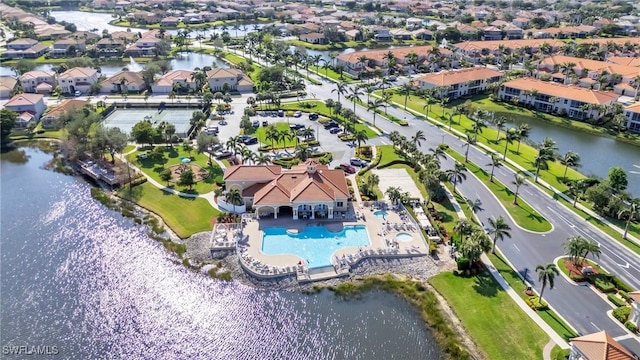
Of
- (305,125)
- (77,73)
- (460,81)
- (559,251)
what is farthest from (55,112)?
(559,251)

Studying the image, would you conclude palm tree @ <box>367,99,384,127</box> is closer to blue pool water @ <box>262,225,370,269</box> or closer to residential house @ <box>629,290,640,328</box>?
blue pool water @ <box>262,225,370,269</box>

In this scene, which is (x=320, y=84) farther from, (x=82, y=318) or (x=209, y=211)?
(x=82, y=318)

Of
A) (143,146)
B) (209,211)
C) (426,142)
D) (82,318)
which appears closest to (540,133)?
(426,142)

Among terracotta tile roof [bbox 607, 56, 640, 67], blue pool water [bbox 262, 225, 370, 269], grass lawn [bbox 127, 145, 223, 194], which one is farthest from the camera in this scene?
terracotta tile roof [bbox 607, 56, 640, 67]

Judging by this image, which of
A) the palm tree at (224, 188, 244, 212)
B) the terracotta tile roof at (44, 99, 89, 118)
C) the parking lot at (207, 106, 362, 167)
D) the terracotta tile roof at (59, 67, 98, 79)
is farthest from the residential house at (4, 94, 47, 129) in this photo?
the palm tree at (224, 188, 244, 212)

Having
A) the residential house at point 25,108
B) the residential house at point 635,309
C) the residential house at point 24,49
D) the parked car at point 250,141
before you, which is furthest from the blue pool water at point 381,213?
the residential house at point 24,49

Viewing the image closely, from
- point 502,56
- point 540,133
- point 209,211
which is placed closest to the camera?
point 209,211

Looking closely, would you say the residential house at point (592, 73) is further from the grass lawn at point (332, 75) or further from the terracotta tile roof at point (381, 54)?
the grass lawn at point (332, 75)
